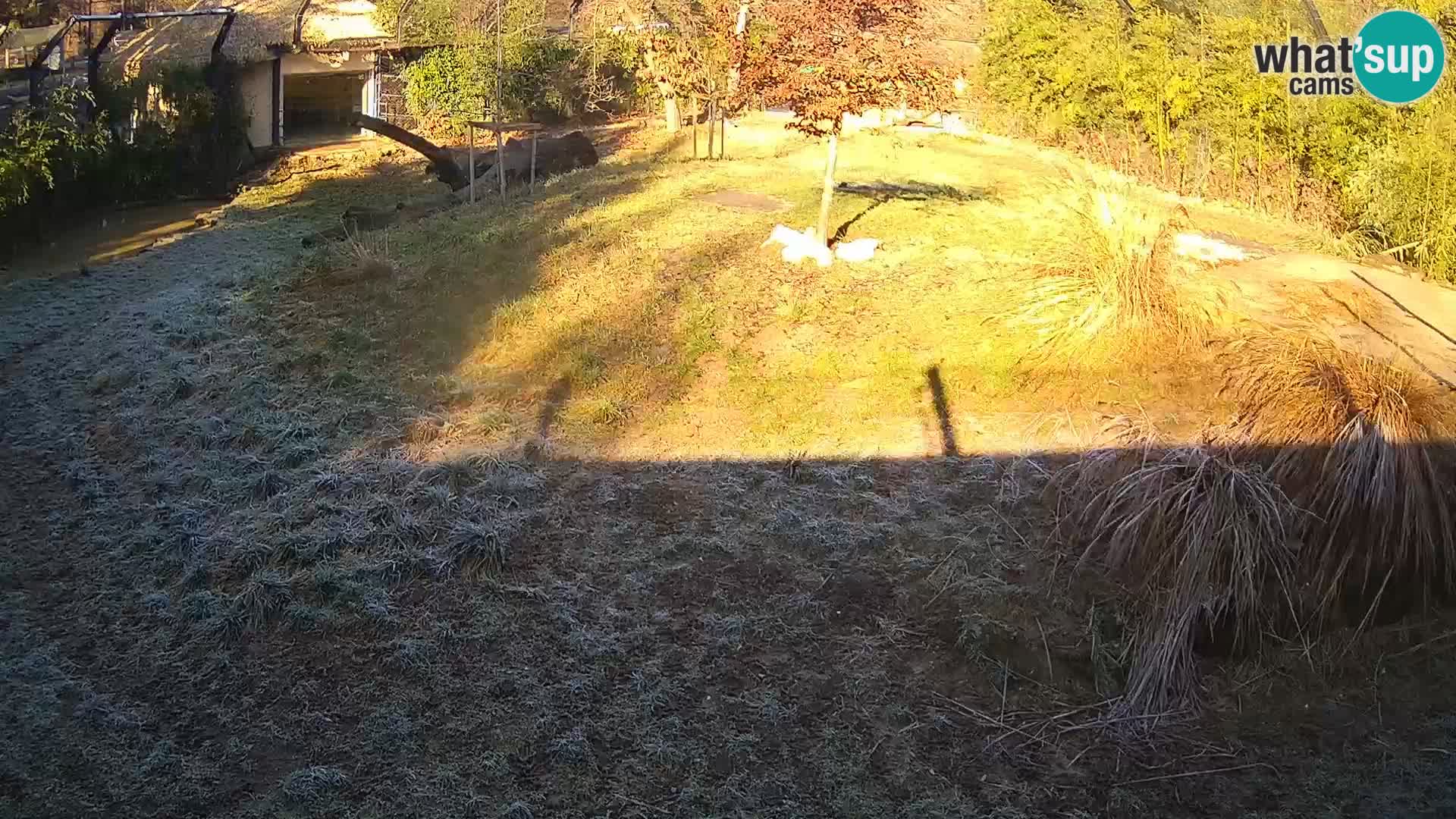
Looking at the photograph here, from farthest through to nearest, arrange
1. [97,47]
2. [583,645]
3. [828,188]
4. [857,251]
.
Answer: [97,47], [857,251], [828,188], [583,645]

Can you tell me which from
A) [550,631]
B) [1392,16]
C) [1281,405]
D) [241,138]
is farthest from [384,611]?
[241,138]

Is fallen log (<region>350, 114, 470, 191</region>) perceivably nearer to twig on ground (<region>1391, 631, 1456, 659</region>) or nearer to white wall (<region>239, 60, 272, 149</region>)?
white wall (<region>239, 60, 272, 149</region>)

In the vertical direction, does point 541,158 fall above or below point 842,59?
below

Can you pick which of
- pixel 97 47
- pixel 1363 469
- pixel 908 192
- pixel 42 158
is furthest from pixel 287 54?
pixel 1363 469

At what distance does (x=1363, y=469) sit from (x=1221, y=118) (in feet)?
27.8

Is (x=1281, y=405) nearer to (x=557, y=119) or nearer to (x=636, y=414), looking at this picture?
(x=636, y=414)

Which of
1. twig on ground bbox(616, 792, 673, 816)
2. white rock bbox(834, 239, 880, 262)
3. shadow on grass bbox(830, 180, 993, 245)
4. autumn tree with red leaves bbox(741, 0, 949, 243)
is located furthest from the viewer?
shadow on grass bbox(830, 180, 993, 245)

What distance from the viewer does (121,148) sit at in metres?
14.6

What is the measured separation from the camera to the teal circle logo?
940cm

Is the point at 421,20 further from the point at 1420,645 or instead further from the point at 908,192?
the point at 1420,645

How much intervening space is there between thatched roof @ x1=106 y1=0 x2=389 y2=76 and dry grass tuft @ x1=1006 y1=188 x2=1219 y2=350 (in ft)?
53.9

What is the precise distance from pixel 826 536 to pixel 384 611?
212cm

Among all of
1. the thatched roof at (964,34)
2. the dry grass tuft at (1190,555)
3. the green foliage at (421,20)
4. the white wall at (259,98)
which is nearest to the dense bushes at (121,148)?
the white wall at (259,98)

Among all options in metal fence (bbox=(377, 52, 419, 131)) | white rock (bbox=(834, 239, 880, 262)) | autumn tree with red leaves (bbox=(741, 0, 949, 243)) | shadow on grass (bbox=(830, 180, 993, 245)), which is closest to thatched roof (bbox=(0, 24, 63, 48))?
metal fence (bbox=(377, 52, 419, 131))
